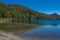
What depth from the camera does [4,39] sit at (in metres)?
20.2

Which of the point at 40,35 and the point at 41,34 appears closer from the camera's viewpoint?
the point at 40,35

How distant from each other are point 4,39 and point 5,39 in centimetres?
14

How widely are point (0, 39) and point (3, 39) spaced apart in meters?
0.40

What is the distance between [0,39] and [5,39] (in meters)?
0.66

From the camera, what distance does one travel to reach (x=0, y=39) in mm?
20109

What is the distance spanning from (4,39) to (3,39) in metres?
0.14

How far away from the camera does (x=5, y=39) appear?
2027 cm

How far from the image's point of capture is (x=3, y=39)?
20.2 metres

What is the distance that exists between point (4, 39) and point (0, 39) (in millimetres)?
525

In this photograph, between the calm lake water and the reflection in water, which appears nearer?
the calm lake water

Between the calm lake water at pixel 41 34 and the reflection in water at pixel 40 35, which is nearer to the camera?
the calm lake water at pixel 41 34
